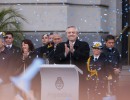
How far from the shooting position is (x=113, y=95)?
47.8ft

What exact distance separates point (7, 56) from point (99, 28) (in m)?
4.81

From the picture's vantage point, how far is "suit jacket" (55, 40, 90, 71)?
1379 centimetres

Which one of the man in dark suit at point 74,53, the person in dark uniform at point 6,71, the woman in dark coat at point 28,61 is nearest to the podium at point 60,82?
the man in dark suit at point 74,53

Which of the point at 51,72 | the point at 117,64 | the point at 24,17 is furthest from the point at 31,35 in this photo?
the point at 51,72

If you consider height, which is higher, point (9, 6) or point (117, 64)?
point (9, 6)

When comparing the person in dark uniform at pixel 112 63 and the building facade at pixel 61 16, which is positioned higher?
the building facade at pixel 61 16

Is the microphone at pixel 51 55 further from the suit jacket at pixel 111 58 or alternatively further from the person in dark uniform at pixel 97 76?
the suit jacket at pixel 111 58

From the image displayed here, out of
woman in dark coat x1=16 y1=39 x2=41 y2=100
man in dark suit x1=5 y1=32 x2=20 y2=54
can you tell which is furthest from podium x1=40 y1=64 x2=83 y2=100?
man in dark suit x1=5 y1=32 x2=20 y2=54

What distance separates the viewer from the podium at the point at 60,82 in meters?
13.1

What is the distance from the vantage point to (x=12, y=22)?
1783 centimetres

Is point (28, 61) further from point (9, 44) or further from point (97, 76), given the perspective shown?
point (97, 76)

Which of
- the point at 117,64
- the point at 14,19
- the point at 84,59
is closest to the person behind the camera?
the point at 84,59

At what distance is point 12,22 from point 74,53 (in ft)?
14.5

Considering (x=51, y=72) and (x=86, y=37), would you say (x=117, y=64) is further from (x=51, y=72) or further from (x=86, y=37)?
(x=86, y=37)
